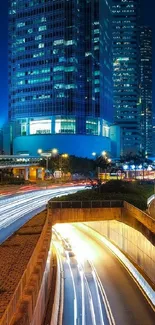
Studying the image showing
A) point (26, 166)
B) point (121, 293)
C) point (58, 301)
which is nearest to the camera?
point (58, 301)

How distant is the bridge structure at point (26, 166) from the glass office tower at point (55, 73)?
82.7 ft

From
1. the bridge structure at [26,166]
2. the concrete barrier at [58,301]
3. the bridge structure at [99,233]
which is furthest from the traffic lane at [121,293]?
the bridge structure at [26,166]

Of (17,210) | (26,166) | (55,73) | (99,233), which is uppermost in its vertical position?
(55,73)

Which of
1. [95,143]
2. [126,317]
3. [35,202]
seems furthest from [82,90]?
[126,317]

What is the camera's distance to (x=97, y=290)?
110ft

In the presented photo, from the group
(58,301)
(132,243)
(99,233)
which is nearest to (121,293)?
(58,301)

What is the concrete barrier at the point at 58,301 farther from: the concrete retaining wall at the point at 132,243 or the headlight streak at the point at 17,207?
the concrete retaining wall at the point at 132,243

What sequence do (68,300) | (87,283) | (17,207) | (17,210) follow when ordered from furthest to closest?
(17,207) < (17,210) < (87,283) < (68,300)

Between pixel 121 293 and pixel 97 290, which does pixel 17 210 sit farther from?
pixel 121 293

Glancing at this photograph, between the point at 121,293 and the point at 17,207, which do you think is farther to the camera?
the point at 17,207

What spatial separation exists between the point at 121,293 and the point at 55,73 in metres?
163

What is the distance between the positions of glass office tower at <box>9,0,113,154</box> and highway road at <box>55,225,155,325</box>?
444 feet

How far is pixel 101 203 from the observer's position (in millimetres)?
45469

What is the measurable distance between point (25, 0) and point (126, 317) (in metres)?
191
